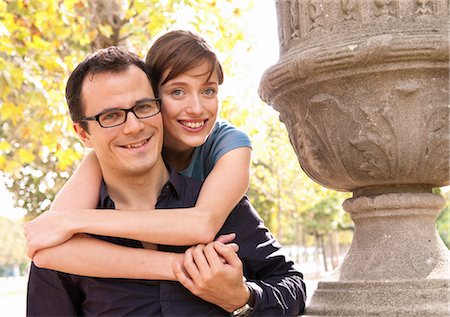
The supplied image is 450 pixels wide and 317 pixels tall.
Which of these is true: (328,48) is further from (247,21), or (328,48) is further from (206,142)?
(247,21)

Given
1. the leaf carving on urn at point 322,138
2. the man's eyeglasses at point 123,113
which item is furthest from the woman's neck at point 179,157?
the leaf carving on urn at point 322,138

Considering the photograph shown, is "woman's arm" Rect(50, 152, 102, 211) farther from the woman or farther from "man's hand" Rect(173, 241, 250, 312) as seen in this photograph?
"man's hand" Rect(173, 241, 250, 312)

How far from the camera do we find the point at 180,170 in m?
3.23

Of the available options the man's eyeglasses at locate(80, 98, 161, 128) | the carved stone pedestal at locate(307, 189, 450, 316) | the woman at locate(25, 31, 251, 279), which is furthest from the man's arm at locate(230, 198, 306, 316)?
the man's eyeglasses at locate(80, 98, 161, 128)

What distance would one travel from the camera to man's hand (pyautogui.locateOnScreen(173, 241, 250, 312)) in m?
2.43

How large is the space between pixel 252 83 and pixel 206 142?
971 centimetres

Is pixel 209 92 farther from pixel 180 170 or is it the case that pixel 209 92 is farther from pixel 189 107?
pixel 180 170

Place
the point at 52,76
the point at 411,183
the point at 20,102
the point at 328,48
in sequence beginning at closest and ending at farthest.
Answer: the point at 328,48
the point at 411,183
the point at 20,102
the point at 52,76

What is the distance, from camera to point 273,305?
8.60 ft

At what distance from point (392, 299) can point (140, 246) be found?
1102 millimetres

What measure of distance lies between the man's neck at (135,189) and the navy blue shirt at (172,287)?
0.04m

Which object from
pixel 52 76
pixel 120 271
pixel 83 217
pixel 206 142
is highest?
pixel 52 76

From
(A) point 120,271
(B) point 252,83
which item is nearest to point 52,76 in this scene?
(B) point 252,83

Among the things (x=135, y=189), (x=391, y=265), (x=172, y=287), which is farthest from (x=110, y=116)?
(x=391, y=265)
